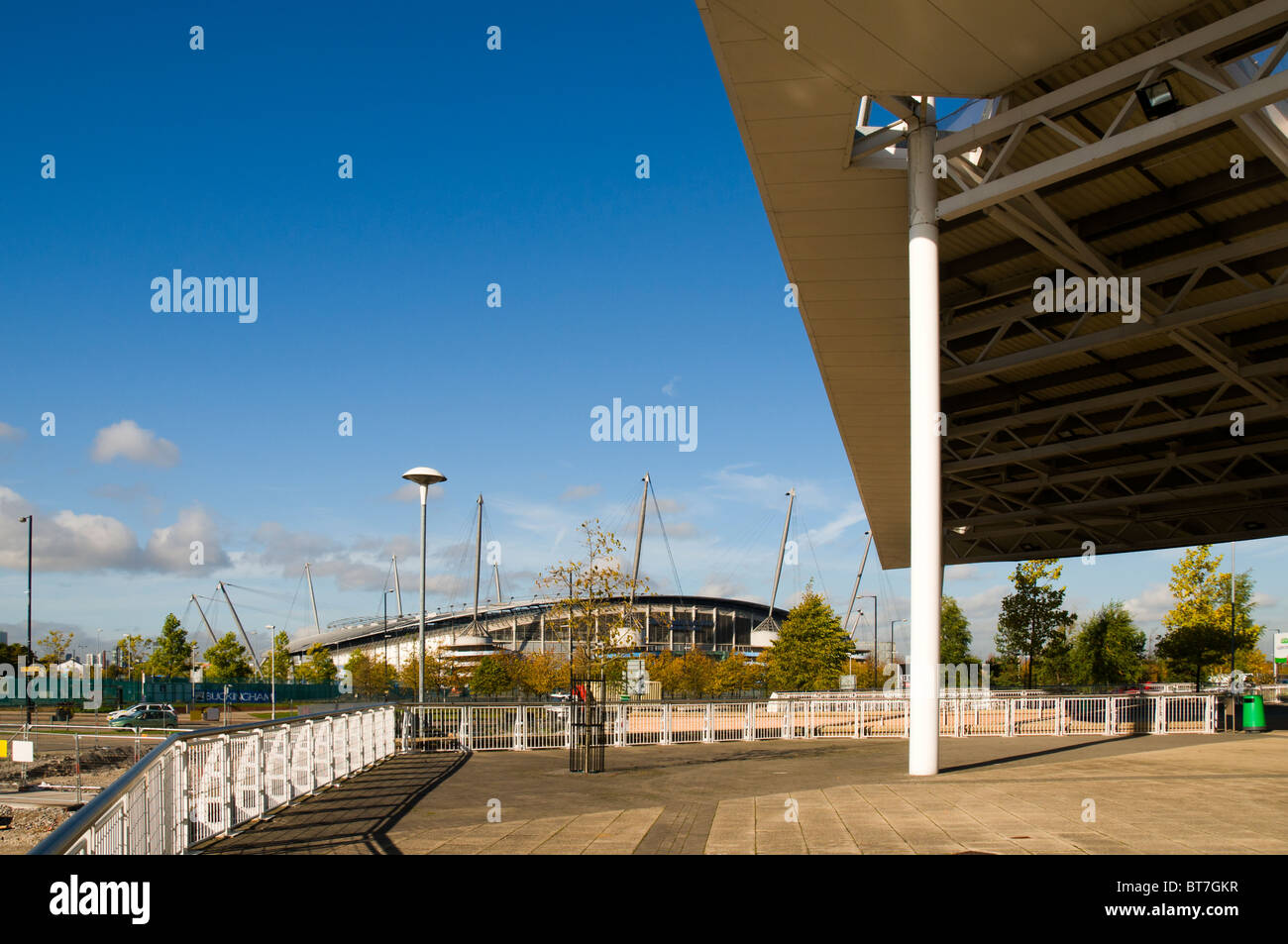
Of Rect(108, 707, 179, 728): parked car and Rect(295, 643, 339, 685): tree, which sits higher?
Rect(108, 707, 179, 728): parked car

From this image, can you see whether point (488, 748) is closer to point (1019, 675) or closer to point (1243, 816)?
point (1243, 816)

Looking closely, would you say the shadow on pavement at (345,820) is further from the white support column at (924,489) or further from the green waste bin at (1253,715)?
the green waste bin at (1253,715)

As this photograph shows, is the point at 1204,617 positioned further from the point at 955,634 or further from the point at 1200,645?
the point at 955,634

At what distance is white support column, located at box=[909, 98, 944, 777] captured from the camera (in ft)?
48.0

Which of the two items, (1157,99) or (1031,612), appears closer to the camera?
(1157,99)

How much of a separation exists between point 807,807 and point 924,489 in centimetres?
541

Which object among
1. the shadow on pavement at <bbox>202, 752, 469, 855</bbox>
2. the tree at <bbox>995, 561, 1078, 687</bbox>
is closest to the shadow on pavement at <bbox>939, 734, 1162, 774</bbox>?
the shadow on pavement at <bbox>202, 752, 469, 855</bbox>

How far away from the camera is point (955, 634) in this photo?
3403 inches

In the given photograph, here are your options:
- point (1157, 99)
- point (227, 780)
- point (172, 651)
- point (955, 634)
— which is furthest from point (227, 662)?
point (1157, 99)

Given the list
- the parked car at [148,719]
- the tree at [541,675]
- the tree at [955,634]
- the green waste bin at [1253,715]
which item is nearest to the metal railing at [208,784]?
the green waste bin at [1253,715]

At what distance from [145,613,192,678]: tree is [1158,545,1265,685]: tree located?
7463cm

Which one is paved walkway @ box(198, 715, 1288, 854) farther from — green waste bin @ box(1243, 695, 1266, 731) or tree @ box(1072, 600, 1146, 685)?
tree @ box(1072, 600, 1146, 685)
